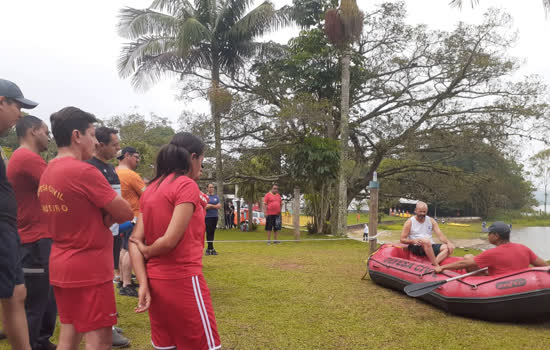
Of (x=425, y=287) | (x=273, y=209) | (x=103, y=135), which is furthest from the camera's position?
(x=273, y=209)

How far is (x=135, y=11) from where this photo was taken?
16766 millimetres

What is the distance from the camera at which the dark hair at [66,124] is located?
7.86 feet

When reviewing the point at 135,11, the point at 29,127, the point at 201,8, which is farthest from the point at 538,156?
the point at 29,127

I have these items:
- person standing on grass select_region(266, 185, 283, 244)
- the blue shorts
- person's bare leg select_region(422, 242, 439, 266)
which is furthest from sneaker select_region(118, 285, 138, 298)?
person standing on grass select_region(266, 185, 283, 244)

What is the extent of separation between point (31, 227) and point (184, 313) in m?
1.77

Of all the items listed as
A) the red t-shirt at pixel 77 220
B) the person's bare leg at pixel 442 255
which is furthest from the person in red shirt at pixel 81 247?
the person's bare leg at pixel 442 255

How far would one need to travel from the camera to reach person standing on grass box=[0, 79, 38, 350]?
95.9 inches

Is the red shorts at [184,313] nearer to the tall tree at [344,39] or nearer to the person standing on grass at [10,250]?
the person standing on grass at [10,250]

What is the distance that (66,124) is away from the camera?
2406mm

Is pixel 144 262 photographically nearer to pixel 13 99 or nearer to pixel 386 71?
pixel 13 99

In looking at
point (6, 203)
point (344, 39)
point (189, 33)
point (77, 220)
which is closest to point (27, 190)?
point (6, 203)

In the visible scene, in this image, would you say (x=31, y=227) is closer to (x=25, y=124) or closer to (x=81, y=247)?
(x=25, y=124)

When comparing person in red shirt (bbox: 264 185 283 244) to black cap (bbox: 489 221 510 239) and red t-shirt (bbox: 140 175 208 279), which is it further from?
red t-shirt (bbox: 140 175 208 279)

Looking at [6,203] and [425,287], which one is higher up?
[6,203]
